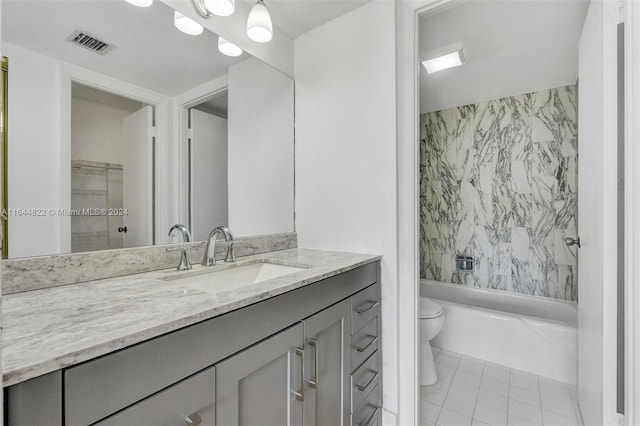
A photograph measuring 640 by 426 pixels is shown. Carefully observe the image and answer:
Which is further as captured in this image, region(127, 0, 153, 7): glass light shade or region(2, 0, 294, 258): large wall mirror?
region(127, 0, 153, 7): glass light shade

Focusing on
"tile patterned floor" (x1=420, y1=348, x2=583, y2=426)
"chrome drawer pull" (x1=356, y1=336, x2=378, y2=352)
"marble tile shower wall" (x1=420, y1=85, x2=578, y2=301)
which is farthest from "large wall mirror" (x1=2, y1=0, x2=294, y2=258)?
"marble tile shower wall" (x1=420, y1=85, x2=578, y2=301)

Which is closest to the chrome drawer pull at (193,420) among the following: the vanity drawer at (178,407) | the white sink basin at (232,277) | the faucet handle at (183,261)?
the vanity drawer at (178,407)

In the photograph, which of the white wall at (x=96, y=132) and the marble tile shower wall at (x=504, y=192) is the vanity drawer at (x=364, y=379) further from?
the marble tile shower wall at (x=504, y=192)

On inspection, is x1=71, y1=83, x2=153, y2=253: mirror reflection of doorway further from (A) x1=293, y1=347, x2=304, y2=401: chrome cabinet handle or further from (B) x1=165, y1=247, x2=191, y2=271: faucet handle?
(A) x1=293, y1=347, x2=304, y2=401: chrome cabinet handle

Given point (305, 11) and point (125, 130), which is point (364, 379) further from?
point (305, 11)

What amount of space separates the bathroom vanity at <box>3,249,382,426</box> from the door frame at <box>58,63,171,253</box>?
216mm

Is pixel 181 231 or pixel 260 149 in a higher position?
pixel 260 149

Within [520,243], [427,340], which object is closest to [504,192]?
[520,243]

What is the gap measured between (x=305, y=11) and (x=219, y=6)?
1.76 feet

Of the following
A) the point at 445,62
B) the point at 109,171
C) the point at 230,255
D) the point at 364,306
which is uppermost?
the point at 445,62

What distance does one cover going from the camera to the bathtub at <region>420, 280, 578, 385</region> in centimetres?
197

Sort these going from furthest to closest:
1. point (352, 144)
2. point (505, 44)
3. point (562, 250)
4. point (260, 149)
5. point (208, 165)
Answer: point (562, 250) < point (505, 44) < point (260, 149) < point (352, 144) < point (208, 165)

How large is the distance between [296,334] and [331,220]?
0.84 meters

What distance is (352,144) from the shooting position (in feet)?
5.41
